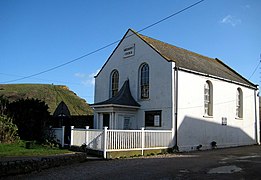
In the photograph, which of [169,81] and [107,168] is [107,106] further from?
[107,168]

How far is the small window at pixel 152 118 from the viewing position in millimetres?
19422

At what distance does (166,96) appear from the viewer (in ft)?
62.7

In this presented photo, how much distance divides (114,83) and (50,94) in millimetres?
38467

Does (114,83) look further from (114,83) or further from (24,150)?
(24,150)

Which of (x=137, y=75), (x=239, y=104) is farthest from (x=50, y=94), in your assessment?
(x=239, y=104)

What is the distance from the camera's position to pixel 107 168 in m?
11.7

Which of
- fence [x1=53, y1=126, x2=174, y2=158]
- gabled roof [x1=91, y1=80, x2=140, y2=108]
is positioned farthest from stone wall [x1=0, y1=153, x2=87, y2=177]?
gabled roof [x1=91, y1=80, x2=140, y2=108]

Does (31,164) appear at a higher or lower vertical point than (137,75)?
lower

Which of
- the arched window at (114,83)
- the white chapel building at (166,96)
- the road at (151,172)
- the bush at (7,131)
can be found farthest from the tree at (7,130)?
the arched window at (114,83)

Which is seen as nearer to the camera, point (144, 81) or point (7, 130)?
point (7, 130)

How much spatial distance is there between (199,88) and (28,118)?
12189mm

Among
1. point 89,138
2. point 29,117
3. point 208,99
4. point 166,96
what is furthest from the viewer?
point 208,99

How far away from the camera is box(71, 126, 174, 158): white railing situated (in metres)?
15.1

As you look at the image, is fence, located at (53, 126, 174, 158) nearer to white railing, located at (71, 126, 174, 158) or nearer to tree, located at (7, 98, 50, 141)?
white railing, located at (71, 126, 174, 158)
